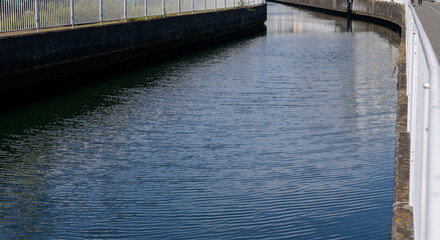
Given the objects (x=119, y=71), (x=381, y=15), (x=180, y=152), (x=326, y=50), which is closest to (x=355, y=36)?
(x=326, y=50)

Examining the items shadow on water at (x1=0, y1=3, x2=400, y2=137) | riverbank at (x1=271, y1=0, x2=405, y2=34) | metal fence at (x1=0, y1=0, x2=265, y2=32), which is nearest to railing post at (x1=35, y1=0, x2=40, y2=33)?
metal fence at (x1=0, y1=0, x2=265, y2=32)

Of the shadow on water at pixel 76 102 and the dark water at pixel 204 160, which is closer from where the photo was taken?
the dark water at pixel 204 160

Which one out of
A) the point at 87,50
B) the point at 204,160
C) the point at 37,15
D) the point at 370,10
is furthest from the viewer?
the point at 370,10

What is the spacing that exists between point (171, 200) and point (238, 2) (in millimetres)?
42334

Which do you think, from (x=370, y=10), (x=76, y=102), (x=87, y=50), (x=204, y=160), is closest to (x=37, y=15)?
(x=87, y=50)

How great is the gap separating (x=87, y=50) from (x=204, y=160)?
11704 millimetres

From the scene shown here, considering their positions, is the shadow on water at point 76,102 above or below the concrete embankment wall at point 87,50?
below

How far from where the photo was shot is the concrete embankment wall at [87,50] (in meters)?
17.7

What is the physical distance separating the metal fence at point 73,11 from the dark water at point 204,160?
7.86 feet

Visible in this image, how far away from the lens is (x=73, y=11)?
74.1 feet

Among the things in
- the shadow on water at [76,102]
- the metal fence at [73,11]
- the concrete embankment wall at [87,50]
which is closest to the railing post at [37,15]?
the metal fence at [73,11]

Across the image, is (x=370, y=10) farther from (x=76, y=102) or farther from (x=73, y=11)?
(x=76, y=102)

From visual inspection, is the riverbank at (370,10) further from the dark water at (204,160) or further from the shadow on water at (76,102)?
the dark water at (204,160)

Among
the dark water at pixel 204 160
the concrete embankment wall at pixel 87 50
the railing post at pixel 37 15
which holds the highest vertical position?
the railing post at pixel 37 15
